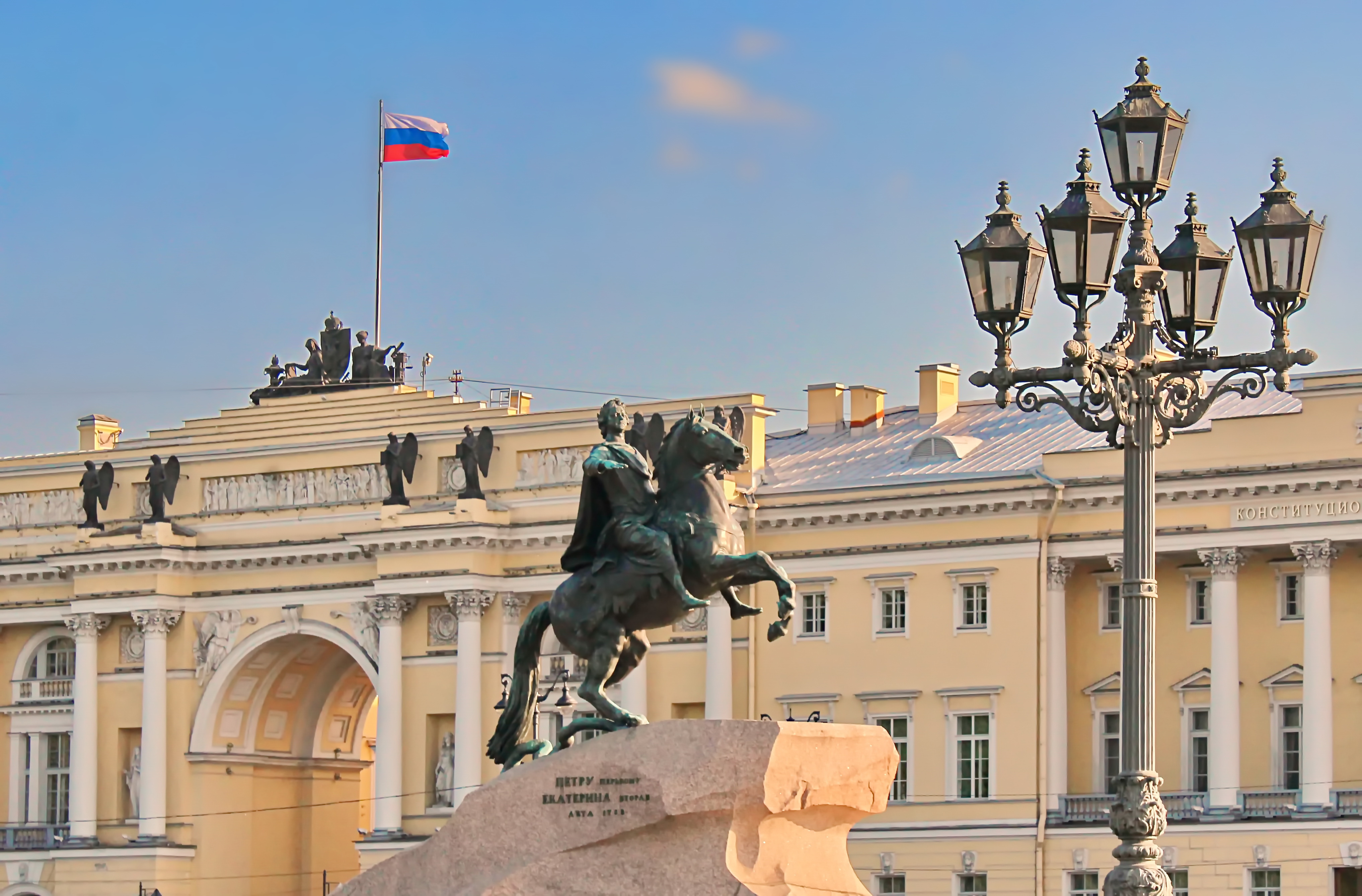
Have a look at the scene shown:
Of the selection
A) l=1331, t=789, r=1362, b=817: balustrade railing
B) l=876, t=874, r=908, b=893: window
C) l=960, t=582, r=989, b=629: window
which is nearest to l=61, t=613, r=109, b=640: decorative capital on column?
l=876, t=874, r=908, b=893: window

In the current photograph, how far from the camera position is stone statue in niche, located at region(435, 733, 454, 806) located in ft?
197

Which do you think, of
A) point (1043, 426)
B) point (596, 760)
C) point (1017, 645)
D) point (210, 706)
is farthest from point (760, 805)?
point (210, 706)

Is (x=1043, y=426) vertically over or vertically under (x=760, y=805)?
over

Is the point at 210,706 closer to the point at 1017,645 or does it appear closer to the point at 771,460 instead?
the point at 771,460

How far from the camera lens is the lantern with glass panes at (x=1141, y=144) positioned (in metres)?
20.0

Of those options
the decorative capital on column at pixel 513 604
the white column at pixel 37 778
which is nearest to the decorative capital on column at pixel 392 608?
the decorative capital on column at pixel 513 604

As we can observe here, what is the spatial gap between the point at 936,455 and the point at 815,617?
3.79 m

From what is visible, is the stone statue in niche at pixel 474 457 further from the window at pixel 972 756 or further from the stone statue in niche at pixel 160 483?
the window at pixel 972 756

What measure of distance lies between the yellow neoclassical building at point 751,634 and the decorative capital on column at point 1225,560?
64 mm

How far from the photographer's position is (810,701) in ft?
188

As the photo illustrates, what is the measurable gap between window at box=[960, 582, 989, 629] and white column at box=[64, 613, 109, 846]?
1880 centimetres

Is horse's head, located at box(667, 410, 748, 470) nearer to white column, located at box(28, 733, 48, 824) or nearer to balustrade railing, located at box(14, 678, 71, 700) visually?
balustrade railing, located at box(14, 678, 71, 700)

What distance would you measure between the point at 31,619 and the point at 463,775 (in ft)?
39.2

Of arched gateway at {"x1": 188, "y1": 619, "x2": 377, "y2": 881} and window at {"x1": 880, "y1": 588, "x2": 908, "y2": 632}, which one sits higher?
window at {"x1": 880, "y1": 588, "x2": 908, "y2": 632}
